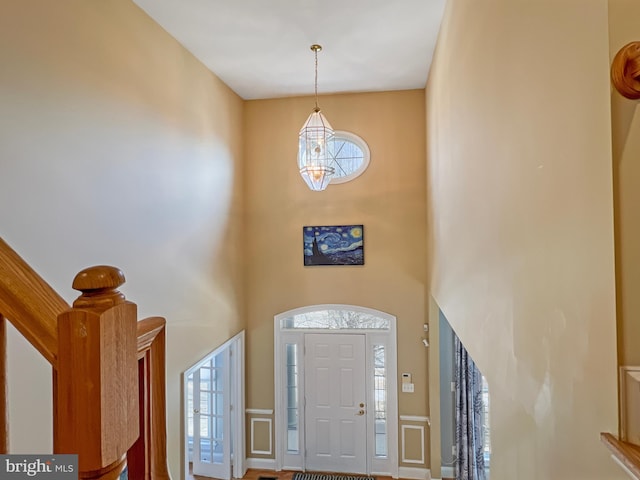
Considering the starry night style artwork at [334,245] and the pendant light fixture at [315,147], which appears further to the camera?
the starry night style artwork at [334,245]

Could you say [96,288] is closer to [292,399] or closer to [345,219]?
[345,219]

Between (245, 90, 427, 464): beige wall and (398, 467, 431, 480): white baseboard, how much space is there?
751 mm

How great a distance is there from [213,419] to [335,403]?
1.71 meters

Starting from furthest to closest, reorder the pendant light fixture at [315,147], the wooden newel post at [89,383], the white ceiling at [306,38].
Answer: the pendant light fixture at [315,147]
the white ceiling at [306,38]
the wooden newel post at [89,383]

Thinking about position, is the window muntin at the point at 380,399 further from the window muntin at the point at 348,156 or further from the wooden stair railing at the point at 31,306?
the wooden stair railing at the point at 31,306

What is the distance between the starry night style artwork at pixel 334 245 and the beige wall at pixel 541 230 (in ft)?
9.52

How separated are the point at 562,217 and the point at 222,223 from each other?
425 centimetres

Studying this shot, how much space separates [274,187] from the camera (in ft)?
18.7

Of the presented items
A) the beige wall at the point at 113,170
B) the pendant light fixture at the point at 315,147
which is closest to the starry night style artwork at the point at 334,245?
the beige wall at the point at 113,170

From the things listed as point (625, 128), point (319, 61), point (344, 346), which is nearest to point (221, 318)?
point (344, 346)

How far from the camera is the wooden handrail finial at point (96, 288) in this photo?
26.9 inches

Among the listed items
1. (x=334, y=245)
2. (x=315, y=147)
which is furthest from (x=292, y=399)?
(x=315, y=147)

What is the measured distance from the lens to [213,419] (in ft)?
18.0

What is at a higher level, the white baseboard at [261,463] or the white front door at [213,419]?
the white front door at [213,419]
